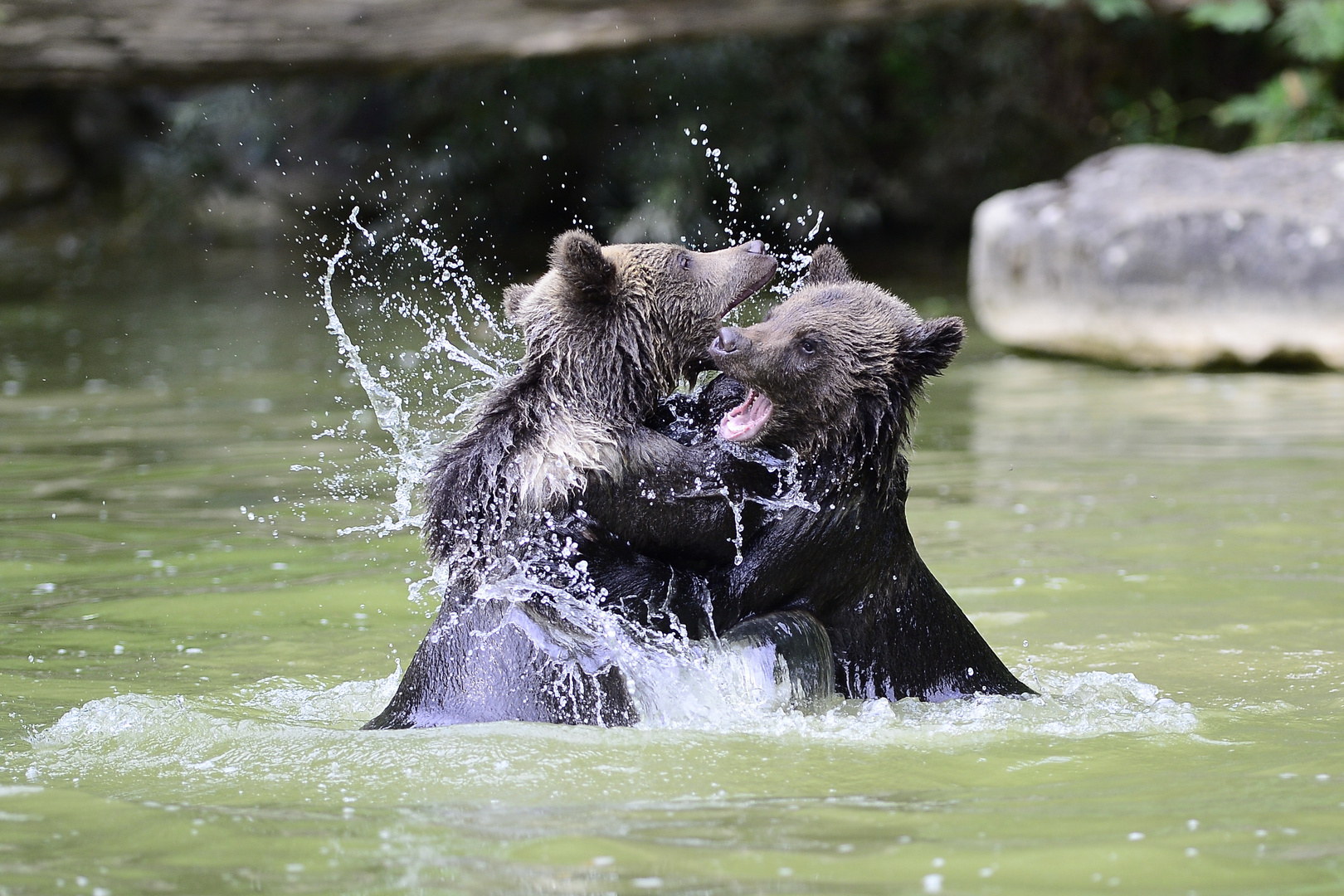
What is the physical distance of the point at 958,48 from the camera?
22750mm

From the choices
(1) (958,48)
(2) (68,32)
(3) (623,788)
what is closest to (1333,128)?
(1) (958,48)

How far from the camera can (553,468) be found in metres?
5.02

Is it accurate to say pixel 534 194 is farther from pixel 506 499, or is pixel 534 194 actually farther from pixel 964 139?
pixel 506 499

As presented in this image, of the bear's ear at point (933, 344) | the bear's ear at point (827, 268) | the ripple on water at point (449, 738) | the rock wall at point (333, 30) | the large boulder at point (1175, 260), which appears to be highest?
the rock wall at point (333, 30)

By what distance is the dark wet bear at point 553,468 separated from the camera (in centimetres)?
484

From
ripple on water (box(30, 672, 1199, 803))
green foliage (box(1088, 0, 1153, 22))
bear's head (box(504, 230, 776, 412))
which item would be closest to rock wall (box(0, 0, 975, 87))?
green foliage (box(1088, 0, 1153, 22))

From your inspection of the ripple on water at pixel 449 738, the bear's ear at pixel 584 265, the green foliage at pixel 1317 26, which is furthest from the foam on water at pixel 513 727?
the green foliage at pixel 1317 26

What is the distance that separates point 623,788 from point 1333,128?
15.8 metres

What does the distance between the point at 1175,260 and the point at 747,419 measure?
333 inches

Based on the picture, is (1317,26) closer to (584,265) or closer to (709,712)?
(584,265)

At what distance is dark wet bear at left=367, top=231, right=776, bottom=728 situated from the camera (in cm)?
484

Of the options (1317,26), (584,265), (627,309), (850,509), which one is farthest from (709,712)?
(1317,26)

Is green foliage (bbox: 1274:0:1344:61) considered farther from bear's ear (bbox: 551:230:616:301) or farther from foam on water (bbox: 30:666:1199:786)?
bear's ear (bbox: 551:230:616:301)

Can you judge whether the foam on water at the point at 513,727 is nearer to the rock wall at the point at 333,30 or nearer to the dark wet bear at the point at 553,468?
the dark wet bear at the point at 553,468
